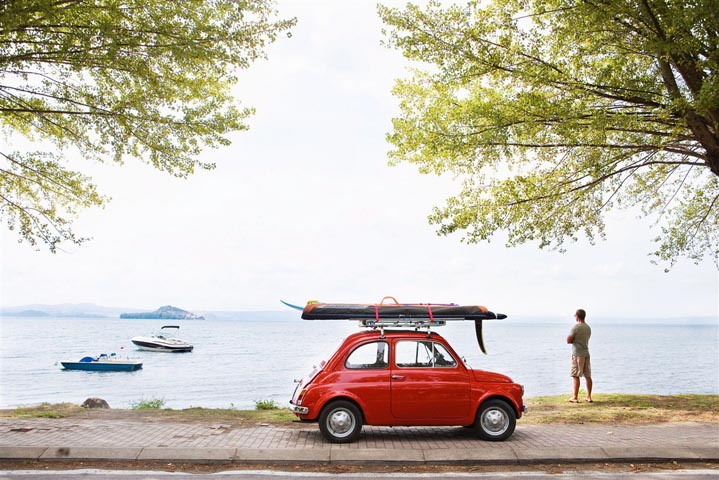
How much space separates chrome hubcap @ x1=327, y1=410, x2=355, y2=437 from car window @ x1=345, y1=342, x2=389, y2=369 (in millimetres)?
711

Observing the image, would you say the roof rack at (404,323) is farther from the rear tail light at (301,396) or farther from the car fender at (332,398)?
the rear tail light at (301,396)

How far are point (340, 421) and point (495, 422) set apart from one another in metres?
2.40

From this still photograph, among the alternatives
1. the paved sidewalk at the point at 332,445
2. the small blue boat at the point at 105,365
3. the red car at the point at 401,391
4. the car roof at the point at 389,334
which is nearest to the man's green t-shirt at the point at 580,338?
the paved sidewalk at the point at 332,445

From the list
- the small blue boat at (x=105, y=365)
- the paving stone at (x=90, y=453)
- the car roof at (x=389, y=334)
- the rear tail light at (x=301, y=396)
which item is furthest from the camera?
the small blue boat at (x=105, y=365)

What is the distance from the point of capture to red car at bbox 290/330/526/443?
9.14 metres

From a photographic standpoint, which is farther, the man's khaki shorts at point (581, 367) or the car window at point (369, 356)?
the man's khaki shorts at point (581, 367)

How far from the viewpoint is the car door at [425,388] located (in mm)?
9250

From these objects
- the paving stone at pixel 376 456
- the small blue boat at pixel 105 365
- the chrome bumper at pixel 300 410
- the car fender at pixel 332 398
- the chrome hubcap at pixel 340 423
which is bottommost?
the small blue boat at pixel 105 365

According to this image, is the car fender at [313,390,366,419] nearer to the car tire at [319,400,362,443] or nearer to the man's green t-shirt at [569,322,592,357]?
the car tire at [319,400,362,443]

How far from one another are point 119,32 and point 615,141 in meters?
11.4

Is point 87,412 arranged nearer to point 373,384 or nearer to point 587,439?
point 373,384

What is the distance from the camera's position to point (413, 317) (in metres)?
9.63

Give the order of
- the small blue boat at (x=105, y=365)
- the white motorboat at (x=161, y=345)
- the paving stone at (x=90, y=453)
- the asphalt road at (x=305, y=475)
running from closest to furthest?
1. the asphalt road at (x=305, y=475)
2. the paving stone at (x=90, y=453)
3. the small blue boat at (x=105, y=365)
4. the white motorboat at (x=161, y=345)

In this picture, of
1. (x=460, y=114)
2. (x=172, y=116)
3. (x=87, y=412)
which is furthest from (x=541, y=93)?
(x=87, y=412)
